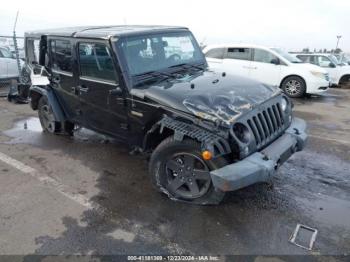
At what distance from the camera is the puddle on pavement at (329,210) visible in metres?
3.26

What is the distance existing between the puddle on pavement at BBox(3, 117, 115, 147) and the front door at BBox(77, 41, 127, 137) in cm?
117

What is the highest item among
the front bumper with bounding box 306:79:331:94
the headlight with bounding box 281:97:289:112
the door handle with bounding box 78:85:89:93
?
the door handle with bounding box 78:85:89:93

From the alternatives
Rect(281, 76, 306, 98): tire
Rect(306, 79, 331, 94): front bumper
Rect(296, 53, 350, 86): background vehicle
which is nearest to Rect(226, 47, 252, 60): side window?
Rect(281, 76, 306, 98): tire

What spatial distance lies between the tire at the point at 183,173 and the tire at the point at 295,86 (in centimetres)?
787

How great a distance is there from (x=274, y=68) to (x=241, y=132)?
7740 mm

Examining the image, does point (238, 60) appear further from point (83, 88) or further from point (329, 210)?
point (329, 210)

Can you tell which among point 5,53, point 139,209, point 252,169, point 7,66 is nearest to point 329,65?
point 252,169

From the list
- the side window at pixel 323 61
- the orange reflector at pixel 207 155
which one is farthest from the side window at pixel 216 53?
the orange reflector at pixel 207 155

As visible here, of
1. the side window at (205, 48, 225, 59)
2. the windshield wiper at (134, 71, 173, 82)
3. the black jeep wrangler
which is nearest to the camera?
the black jeep wrangler

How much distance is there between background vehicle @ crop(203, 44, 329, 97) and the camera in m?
10.0

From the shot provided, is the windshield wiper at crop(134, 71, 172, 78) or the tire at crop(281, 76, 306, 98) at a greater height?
the windshield wiper at crop(134, 71, 172, 78)

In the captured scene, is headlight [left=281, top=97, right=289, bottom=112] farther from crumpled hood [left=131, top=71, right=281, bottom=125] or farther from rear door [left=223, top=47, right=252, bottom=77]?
rear door [left=223, top=47, right=252, bottom=77]

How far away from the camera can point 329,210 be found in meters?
3.47

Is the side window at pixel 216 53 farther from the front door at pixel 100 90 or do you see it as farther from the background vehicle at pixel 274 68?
the front door at pixel 100 90
